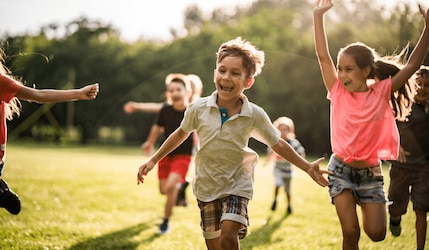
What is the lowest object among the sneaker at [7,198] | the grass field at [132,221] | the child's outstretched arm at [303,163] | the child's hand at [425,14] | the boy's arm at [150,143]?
the grass field at [132,221]

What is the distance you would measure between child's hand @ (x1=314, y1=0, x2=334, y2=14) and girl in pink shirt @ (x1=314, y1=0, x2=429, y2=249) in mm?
407

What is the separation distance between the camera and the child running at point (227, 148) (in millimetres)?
3658

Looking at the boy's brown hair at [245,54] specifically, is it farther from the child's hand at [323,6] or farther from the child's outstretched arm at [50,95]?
the child's outstretched arm at [50,95]

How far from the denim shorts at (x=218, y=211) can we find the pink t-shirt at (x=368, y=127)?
965mm

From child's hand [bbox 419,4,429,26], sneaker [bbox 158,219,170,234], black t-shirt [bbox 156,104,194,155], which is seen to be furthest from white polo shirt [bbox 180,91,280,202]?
black t-shirt [bbox 156,104,194,155]

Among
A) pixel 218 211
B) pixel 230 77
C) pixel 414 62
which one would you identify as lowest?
pixel 218 211

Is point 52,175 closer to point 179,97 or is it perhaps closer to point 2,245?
point 179,97

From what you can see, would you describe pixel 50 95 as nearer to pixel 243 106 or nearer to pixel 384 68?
pixel 243 106

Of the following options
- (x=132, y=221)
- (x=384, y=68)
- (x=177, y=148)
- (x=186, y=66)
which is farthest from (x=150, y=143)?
(x=186, y=66)

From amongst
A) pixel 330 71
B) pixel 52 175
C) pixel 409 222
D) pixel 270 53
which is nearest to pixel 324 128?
pixel 270 53

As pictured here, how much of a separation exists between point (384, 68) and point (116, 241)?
322 cm

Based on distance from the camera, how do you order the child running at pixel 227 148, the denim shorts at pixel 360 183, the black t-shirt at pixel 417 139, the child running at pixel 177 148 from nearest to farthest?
the child running at pixel 227 148
the denim shorts at pixel 360 183
the black t-shirt at pixel 417 139
the child running at pixel 177 148

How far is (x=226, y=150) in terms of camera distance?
366 centimetres

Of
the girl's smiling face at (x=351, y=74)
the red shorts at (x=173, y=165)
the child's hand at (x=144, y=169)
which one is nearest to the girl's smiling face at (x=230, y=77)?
the child's hand at (x=144, y=169)
